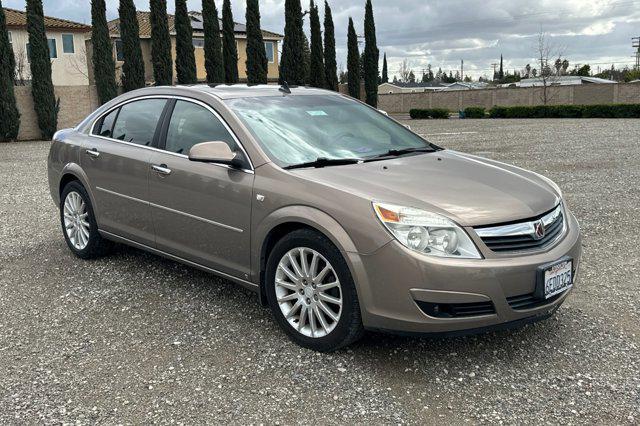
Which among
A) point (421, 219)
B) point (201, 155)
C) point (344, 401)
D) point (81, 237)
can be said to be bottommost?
point (344, 401)

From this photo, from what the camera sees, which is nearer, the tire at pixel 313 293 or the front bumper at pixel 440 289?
the front bumper at pixel 440 289

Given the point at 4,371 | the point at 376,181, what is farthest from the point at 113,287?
the point at 376,181

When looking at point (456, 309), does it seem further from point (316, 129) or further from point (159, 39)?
point (159, 39)

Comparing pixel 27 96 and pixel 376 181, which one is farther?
pixel 27 96

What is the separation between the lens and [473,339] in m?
3.85

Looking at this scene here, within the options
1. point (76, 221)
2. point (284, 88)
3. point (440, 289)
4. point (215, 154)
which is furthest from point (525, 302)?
point (76, 221)

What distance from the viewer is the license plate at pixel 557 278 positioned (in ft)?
10.9

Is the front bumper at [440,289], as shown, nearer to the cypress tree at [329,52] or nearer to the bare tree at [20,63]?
the bare tree at [20,63]

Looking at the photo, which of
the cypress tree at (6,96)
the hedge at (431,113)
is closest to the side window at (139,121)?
the cypress tree at (6,96)

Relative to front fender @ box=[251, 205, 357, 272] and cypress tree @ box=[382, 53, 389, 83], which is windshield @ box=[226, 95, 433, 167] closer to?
front fender @ box=[251, 205, 357, 272]

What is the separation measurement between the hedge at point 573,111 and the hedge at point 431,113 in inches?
137

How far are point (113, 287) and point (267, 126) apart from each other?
6.60 ft

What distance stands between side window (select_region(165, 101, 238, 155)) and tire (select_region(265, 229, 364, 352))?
3.32 feet

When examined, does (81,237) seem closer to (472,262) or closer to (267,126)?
(267,126)
